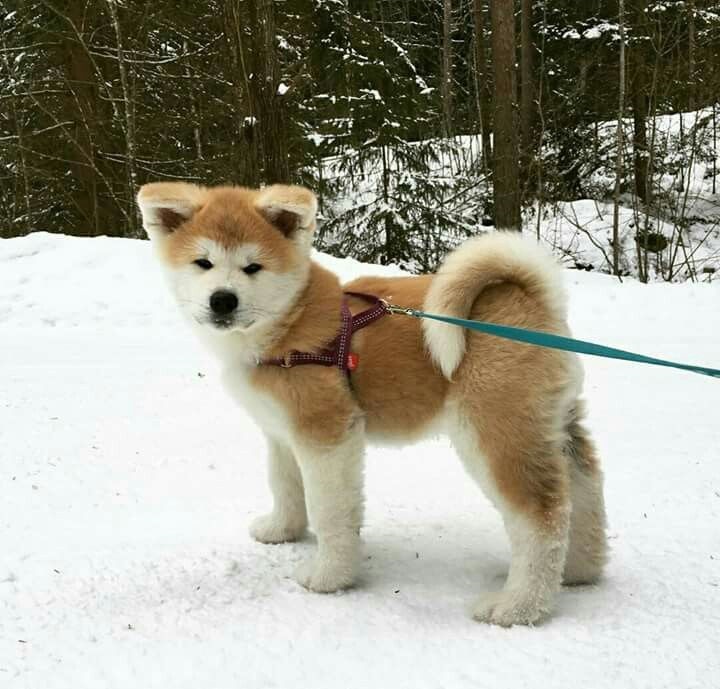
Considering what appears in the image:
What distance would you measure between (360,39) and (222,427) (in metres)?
11.3

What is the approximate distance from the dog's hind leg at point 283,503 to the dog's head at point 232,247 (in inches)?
34.1

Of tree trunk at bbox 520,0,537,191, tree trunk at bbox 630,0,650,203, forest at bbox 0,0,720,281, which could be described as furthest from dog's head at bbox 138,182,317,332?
tree trunk at bbox 520,0,537,191

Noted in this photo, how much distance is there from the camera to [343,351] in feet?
9.83

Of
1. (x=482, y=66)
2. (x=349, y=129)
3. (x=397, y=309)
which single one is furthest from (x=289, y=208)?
(x=482, y=66)

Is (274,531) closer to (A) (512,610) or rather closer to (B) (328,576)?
(B) (328,576)

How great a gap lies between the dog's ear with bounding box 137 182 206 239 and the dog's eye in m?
0.43

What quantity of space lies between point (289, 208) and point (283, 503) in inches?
60.2

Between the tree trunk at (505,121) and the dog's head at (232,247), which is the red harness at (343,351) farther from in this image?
the tree trunk at (505,121)

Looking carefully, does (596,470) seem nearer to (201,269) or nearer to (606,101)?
(201,269)

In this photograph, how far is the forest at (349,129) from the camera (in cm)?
1375

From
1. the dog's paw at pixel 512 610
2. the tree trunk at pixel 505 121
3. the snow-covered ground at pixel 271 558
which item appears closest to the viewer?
the snow-covered ground at pixel 271 558

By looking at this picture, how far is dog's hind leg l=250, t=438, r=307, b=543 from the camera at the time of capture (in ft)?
11.2

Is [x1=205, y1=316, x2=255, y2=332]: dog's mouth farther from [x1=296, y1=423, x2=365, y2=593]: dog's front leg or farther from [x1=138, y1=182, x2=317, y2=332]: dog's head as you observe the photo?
[x1=296, y1=423, x2=365, y2=593]: dog's front leg

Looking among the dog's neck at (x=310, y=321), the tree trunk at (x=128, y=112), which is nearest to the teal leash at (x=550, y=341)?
the dog's neck at (x=310, y=321)
